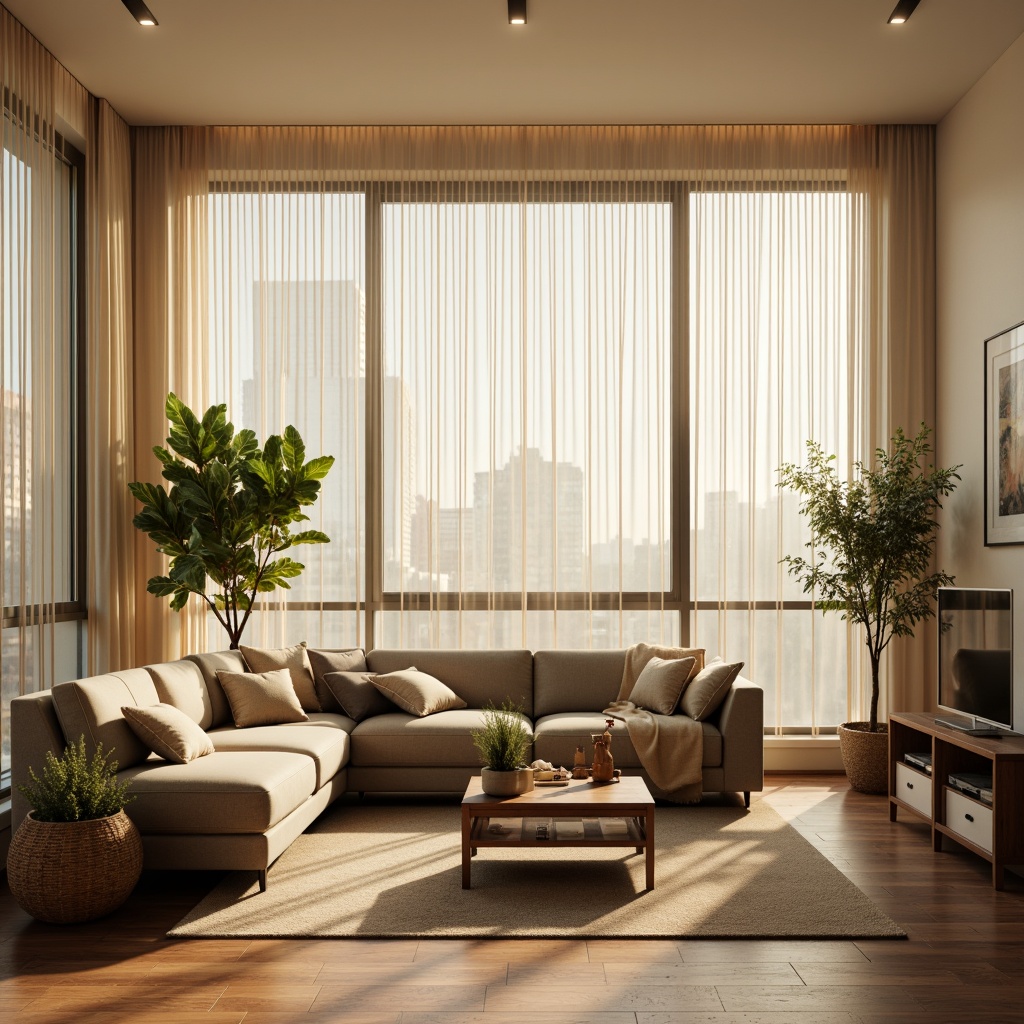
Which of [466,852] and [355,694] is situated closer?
[466,852]

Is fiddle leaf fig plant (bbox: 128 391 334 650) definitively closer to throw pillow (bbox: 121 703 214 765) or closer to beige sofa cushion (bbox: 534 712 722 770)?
throw pillow (bbox: 121 703 214 765)

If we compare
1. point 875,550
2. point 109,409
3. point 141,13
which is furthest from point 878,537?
point 141,13

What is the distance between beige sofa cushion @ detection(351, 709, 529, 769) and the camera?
518 cm

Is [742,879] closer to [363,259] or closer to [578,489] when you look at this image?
[578,489]

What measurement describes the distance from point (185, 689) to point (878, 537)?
359cm

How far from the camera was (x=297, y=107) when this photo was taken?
19.3 feet

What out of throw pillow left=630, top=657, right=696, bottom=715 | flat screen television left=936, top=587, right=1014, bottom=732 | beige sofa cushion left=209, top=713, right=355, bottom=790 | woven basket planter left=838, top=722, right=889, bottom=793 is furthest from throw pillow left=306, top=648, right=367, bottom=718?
flat screen television left=936, top=587, right=1014, bottom=732

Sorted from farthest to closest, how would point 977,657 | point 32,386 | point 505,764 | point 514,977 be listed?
point 32,386
point 977,657
point 505,764
point 514,977

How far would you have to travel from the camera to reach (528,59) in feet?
17.3

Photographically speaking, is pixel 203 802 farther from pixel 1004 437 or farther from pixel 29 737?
pixel 1004 437

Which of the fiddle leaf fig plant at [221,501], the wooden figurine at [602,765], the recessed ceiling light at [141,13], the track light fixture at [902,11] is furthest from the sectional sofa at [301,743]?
the track light fixture at [902,11]

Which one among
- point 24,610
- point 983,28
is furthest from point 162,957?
point 983,28

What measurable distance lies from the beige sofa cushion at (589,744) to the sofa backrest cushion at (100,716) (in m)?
1.96

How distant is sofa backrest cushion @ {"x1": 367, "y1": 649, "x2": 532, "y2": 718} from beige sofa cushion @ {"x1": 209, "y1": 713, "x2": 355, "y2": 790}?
666 millimetres
